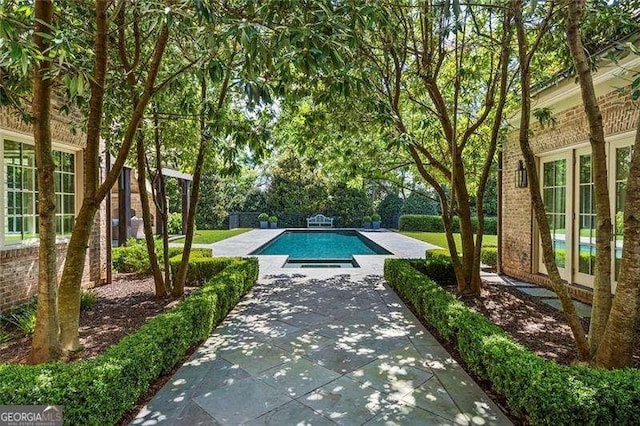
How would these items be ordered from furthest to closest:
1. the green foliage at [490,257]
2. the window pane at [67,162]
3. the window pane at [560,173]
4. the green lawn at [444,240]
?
the green lawn at [444,240], the green foliage at [490,257], the window pane at [560,173], the window pane at [67,162]

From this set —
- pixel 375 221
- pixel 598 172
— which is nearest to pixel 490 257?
pixel 598 172

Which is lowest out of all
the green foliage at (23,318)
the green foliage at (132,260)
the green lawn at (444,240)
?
the green foliage at (23,318)

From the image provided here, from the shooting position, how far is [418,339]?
4.57 meters

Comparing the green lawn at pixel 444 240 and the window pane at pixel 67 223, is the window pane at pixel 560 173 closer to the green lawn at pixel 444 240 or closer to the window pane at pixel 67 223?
the green lawn at pixel 444 240

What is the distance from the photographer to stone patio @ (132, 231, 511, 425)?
2887 millimetres

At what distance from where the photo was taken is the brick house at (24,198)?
4.93m

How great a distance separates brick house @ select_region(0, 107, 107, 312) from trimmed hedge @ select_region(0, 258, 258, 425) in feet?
8.91

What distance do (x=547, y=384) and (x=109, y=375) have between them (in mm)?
3070

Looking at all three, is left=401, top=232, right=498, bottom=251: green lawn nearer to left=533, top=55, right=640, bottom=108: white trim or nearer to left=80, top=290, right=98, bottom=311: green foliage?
left=533, top=55, right=640, bottom=108: white trim

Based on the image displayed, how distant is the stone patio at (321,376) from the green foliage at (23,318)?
2.28 m

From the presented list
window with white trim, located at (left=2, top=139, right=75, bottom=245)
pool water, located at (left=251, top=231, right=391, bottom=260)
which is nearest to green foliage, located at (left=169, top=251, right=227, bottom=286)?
window with white trim, located at (left=2, top=139, right=75, bottom=245)

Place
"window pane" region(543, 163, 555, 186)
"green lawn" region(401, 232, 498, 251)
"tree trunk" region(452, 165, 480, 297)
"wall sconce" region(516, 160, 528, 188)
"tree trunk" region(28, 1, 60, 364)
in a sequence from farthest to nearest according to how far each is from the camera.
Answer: "green lawn" region(401, 232, 498, 251) → "wall sconce" region(516, 160, 528, 188) → "window pane" region(543, 163, 555, 186) → "tree trunk" region(452, 165, 480, 297) → "tree trunk" region(28, 1, 60, 364)

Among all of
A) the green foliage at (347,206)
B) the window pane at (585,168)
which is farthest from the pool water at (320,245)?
the window pane at (585,168)

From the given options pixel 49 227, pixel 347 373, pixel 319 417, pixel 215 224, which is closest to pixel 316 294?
pixel 347 373
